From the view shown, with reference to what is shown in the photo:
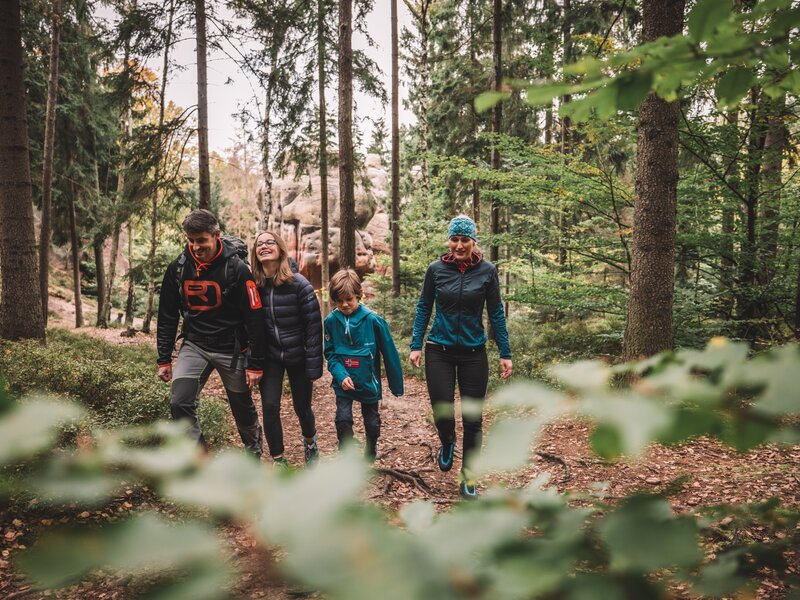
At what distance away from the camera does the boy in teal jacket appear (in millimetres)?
3918

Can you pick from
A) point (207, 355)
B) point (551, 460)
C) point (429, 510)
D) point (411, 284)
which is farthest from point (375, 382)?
point (411, 284)

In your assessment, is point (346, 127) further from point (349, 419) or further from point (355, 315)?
point (349, 419)

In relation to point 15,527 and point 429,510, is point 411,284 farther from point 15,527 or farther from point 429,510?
point 429,510

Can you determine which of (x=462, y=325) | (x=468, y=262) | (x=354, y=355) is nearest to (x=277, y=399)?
(x=354, y=355)

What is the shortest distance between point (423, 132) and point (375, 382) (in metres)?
12.5

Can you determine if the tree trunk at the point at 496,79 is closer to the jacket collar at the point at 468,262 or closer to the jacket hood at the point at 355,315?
the jacket collar at the point at 468,262

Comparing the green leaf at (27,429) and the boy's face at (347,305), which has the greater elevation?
the green leaf at (27,429)

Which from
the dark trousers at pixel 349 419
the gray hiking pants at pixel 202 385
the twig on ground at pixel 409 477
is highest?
the gray hiking pants at pixel 202 385

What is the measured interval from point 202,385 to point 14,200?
492cm

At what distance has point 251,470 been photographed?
1.62 feet

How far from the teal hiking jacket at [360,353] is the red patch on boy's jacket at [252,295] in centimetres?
63

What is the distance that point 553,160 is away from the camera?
6.33 meters

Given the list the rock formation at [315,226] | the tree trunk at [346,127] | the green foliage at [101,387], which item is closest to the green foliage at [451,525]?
the green foliage at [101,387]

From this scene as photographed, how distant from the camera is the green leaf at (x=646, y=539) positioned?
490 millimetres
